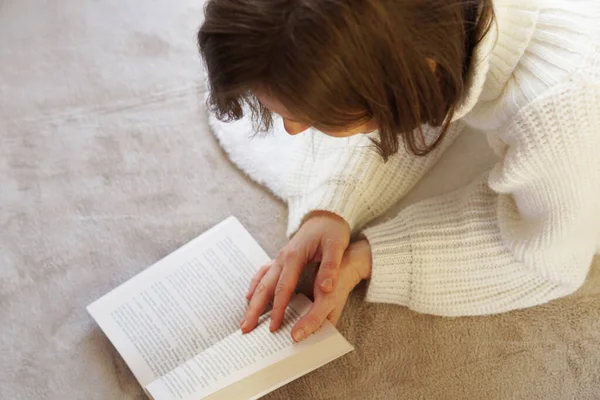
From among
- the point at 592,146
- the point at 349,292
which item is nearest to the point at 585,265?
the point at 592,146

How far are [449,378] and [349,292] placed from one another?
18 cm

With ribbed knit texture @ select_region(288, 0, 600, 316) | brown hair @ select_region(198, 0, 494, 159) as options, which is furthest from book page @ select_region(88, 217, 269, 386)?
brown hair @ select_region(198, 0, 494, 159)

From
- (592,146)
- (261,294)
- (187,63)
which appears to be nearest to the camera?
(592,146)

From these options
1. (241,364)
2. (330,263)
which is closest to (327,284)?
(330,263)

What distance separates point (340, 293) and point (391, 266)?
0.08 metres

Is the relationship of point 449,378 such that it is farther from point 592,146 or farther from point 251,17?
point 251,17

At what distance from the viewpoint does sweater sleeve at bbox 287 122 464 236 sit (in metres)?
0.95

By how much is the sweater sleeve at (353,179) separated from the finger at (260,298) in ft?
0.29

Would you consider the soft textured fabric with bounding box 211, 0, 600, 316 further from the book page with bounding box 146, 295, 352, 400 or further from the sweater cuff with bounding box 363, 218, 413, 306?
the book page with bounding box 146, 295, 352, 400

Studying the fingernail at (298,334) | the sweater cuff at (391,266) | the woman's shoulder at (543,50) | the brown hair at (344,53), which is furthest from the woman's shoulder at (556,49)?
the fingernail at (298,334)

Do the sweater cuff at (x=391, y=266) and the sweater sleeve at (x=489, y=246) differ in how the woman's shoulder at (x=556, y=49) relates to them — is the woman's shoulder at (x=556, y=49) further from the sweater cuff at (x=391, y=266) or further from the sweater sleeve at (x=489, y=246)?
the sweater cuff at (x=391, y=266)

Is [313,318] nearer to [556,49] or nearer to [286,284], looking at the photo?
[286,284]

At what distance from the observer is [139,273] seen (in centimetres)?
96

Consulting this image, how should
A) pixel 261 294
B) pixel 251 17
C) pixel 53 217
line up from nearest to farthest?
pixel 251 17 → pixel 261 294 → pixel 53 217
